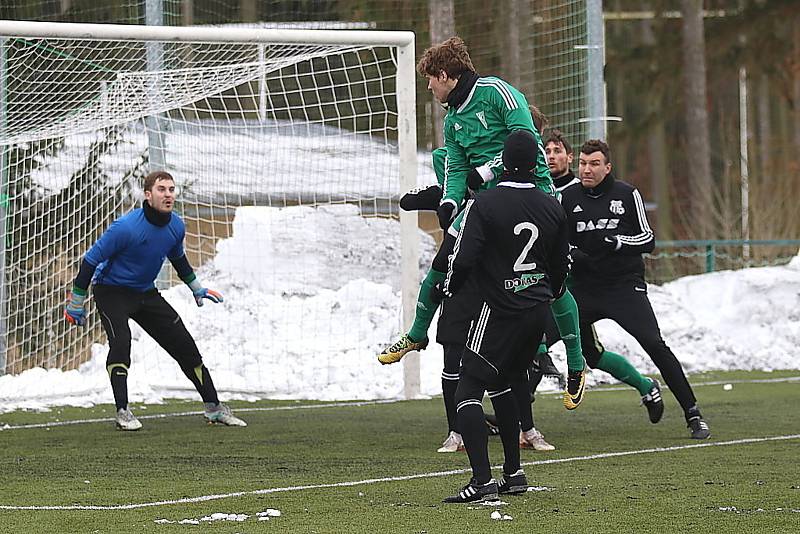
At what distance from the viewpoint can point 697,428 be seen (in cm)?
975

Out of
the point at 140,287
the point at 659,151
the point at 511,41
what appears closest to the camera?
the point at 140,287

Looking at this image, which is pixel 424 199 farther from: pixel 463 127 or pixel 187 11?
pixel 187 11

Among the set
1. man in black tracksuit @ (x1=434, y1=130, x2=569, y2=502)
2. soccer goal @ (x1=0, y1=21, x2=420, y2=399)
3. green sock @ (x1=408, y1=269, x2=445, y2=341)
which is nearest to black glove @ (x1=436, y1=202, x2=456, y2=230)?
green sock @ (x1=408, y1=269, x2=445, y2=341)

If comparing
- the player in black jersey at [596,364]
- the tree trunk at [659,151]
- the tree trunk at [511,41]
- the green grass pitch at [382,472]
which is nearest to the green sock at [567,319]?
the green grass pitch at [382,472]

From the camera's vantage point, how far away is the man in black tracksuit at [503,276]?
22.9ft

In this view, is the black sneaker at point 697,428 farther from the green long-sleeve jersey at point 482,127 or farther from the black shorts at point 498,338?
the black shorts at point 498,338

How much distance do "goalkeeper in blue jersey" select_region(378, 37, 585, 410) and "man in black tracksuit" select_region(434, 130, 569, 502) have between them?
107 centimetres

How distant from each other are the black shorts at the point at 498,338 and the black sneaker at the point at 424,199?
1.76 m

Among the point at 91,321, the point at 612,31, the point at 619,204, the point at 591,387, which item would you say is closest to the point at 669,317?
the point at 591,387

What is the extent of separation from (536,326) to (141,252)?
14.2ft

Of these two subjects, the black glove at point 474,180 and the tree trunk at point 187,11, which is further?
the tree trunk at point 187,11

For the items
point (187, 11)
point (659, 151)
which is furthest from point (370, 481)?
point (659, 151)

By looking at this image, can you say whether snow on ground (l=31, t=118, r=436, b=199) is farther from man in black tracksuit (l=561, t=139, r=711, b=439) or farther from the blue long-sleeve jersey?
man in black tracksuit (l=561, t=139, r=711, b=439)

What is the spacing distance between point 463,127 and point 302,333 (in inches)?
265
